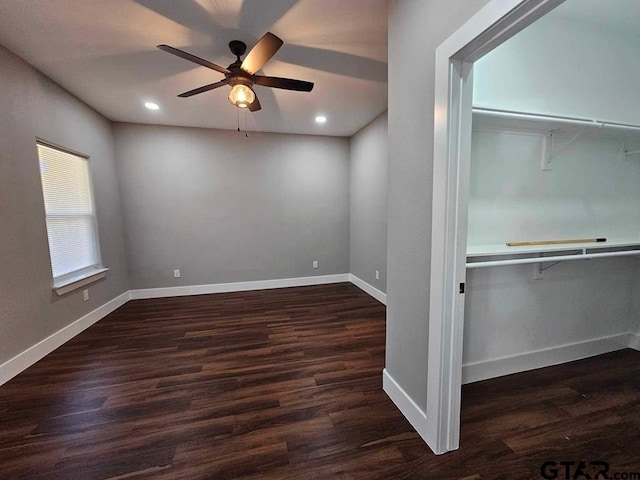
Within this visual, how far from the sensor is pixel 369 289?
13.2 ft

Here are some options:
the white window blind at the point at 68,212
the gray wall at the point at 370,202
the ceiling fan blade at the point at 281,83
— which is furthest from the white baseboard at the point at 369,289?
the white window blind at the point at 68,212

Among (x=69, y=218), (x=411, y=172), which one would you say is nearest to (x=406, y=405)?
(x=411, y=172)

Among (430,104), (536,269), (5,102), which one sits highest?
(5,102)

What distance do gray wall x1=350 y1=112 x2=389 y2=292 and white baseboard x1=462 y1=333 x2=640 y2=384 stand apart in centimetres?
175

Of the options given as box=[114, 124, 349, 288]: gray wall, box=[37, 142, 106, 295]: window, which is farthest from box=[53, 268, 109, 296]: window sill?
box=[114, 124, 349, 288]: gray wall

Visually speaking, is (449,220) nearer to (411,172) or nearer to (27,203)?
(411,172)

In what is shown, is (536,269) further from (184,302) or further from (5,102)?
(5,102)

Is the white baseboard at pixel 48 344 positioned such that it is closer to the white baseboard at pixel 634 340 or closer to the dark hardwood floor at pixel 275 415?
the dark hardwood floor at pixel 275 415

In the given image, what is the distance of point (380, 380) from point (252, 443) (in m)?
0.99

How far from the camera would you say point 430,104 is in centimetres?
129

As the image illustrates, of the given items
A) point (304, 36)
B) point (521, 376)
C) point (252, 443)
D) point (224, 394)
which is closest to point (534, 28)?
point (304, 36)

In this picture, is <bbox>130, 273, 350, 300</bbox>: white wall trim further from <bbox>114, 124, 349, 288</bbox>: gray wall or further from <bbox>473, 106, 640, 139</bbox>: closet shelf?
<bbox>473, 106, 640, 139</bbox>: closet shelf

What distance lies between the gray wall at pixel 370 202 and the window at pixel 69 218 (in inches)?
141

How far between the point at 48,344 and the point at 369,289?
12.1ft
